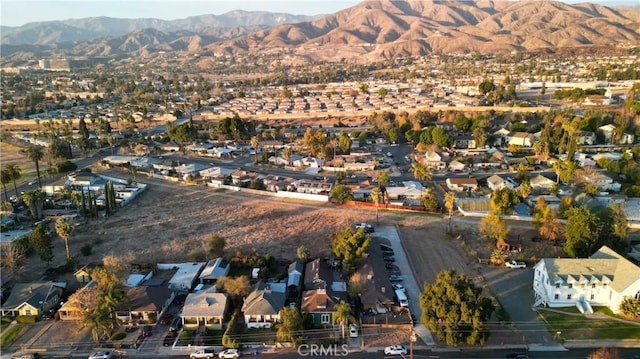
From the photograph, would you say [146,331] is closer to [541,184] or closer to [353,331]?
[353,331]

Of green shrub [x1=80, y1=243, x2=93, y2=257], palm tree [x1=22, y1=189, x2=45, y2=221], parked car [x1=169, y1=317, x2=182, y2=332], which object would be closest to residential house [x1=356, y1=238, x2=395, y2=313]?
parked car [x1=169, y1=317, x2=182, y2=332]

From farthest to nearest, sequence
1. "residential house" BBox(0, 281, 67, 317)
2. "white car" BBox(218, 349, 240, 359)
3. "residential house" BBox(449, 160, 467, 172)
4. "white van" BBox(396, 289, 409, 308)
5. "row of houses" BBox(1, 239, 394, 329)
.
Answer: "residential house" BBox(449, 160, 467, 172) → "residential house" BBox(0, 281, 67, 317) → "white van" BBox(396, 289, 409, 308) → "row of houses" BBox(1, 239, 394, 329) → "white car" BBox(218, 349, 240, 359)

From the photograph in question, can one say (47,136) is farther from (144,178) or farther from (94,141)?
(144,178)

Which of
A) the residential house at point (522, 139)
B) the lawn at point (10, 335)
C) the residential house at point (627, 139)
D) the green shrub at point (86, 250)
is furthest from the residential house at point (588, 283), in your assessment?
the residential house at point (627, 139)

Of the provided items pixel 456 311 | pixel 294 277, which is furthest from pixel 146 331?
pixel 456 311

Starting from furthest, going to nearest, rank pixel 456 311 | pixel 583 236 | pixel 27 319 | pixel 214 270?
pixel 214 270
pixel 583 236
pixel 27 319
pixel 456 311

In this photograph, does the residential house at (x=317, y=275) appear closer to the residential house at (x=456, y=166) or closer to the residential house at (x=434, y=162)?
the residential house at (x=434, y=162)

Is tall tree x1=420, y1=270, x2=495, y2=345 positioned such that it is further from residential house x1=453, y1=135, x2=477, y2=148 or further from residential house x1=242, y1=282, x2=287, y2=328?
residential house x1=453, y1=135, x2=477, y2=148
